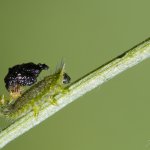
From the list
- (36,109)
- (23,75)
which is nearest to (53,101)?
(36,109)

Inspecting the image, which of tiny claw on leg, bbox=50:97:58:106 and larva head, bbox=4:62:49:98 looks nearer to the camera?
tiny claw on leg, bbox=50:97:58:106

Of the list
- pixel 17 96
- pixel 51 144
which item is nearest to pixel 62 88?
pixel 17 96

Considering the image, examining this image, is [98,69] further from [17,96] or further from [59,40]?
[59,40]

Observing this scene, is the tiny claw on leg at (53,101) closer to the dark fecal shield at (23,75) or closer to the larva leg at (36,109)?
the larva leg at (36,109)

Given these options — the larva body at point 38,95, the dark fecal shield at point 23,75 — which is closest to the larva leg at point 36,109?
the larva body at point 38,95

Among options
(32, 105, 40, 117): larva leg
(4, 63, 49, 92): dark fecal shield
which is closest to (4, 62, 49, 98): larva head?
(4, 63, 49, 92): dark fecal shield

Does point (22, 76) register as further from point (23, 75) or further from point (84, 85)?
point (84, 85)

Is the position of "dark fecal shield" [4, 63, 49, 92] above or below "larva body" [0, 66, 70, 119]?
above

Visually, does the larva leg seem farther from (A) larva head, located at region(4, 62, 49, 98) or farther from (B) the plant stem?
(A) larva head, located at region(4, 62, 49, 98)
